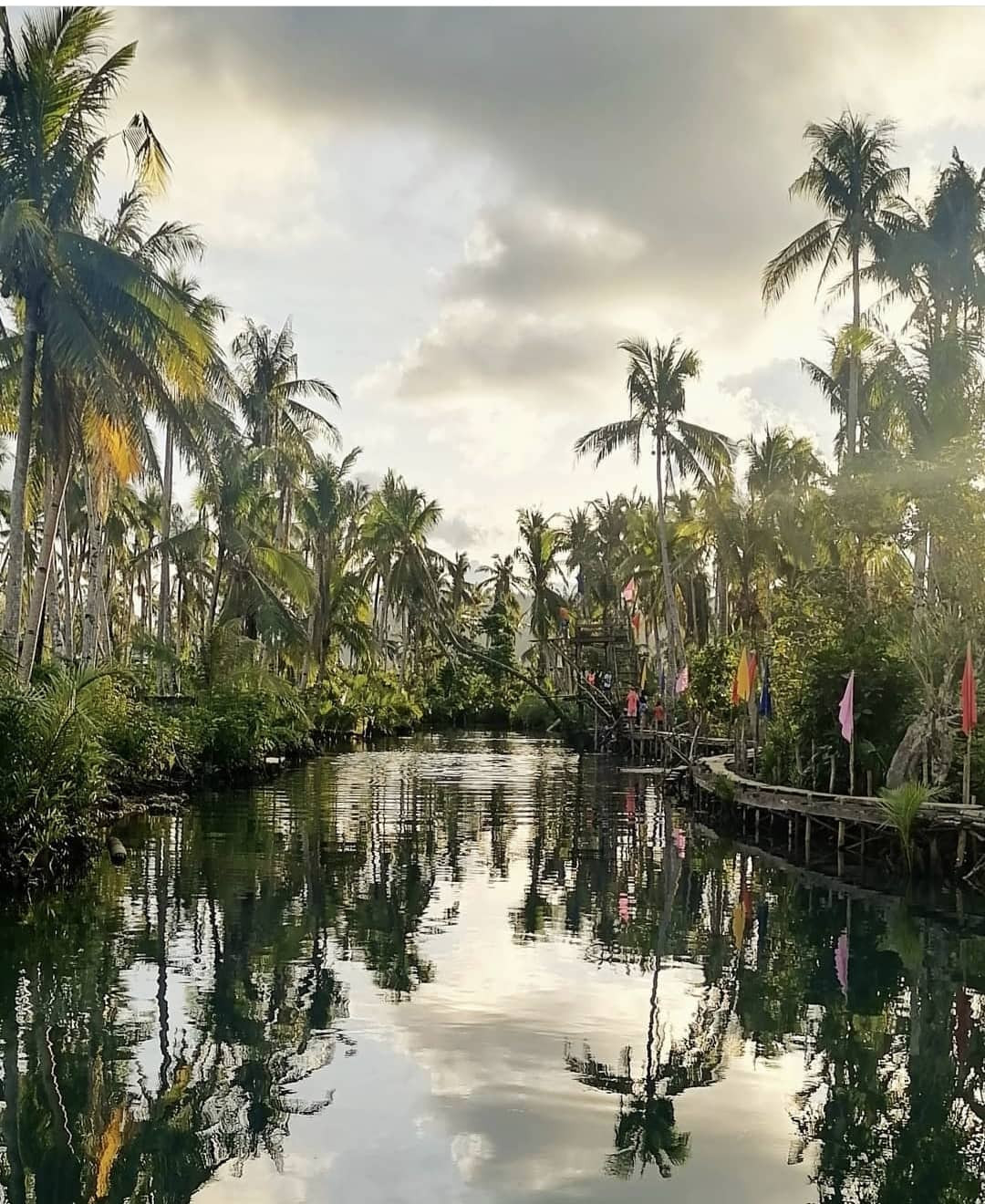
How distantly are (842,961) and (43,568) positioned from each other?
45.9ft

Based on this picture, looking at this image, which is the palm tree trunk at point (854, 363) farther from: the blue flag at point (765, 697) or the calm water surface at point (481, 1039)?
the calm water surface at point (481, 1039)

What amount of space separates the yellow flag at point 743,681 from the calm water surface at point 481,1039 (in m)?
7.56

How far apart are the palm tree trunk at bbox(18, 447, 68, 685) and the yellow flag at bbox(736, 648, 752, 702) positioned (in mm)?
13851

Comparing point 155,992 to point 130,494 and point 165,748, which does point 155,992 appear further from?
point 130,494

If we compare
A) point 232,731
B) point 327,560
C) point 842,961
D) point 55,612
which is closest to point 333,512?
point 327,560

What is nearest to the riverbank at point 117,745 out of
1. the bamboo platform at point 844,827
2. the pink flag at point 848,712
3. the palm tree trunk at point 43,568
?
the palm tree trunk at point 43,568

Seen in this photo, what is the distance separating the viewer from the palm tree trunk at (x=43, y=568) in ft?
63.5

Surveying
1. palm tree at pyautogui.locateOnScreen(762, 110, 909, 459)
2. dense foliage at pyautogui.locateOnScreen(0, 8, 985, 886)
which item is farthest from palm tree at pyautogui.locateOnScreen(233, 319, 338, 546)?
palm tree at pyautogui.locateOnScreen(762, 110, 909, 459)

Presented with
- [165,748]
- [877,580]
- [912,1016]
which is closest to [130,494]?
[165,748]

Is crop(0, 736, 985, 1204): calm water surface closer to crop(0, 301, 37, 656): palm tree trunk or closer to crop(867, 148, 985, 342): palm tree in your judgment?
crop(0, 301, 37, 656): palm tree trunk

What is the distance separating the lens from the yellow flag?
25.5 meters

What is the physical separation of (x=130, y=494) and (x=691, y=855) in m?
27.5

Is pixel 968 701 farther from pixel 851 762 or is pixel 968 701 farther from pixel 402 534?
pixel 402 534

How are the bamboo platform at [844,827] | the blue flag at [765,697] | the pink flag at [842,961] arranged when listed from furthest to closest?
the blue flag at [765,697]
the bamboo platform at [844,827]
the pink flag at [842,961]
